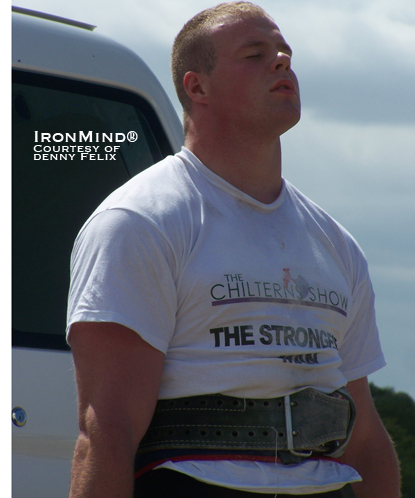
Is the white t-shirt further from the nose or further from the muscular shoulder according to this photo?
the nose

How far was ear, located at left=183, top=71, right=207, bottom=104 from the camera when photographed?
7.59 feet

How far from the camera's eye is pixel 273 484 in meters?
1.82

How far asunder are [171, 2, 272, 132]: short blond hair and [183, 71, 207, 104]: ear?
19 mm

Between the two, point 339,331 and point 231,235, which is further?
point 339,331

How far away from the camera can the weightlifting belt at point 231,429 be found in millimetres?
1854

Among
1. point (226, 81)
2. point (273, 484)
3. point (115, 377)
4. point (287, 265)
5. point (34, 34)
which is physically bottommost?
point (273, 484)

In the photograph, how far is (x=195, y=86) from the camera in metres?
2.34

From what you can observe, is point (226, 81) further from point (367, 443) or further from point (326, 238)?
point (367, 443)

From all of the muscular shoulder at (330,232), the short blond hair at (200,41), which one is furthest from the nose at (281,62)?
the muscular shoulder at (330,232)

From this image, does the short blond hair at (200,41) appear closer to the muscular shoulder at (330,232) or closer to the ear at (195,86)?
the ear at (195,86)

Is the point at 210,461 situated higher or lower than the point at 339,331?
lower

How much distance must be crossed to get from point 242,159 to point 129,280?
58 centimetres

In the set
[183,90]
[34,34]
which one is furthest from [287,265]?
[34,34]
